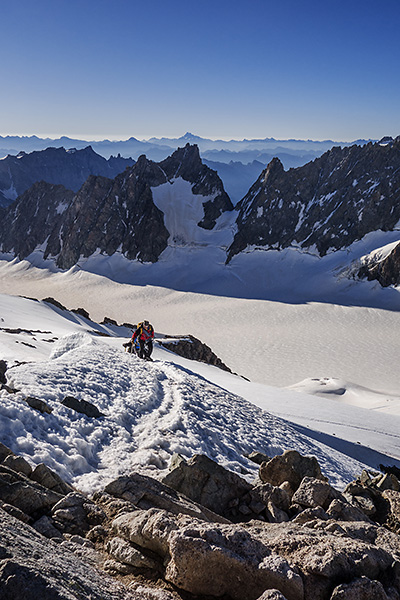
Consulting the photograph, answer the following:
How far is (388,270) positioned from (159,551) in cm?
6454

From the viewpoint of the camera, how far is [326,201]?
79875mm

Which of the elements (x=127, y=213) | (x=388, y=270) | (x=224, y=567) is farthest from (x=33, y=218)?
(x=224, y=567)

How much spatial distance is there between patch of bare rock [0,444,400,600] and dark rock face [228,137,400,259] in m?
71.8

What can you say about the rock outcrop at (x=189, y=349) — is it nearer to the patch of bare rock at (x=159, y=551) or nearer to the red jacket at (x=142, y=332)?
the red jacket at (x=142, y=332)

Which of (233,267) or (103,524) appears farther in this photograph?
(233,267)

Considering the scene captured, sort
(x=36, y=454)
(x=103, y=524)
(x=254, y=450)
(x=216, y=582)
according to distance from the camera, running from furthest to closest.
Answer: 1. (x=254, y=450)
2. (x=36, y=454)
3. (x=103, y=524)
4. (x=216, y=582)

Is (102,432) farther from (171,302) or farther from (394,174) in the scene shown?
(394,174)

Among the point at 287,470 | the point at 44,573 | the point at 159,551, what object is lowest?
the point at 287,470

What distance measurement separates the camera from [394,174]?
71938 mm

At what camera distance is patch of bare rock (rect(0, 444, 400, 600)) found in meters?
3.38

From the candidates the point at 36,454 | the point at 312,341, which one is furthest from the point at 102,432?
the point at 312,341

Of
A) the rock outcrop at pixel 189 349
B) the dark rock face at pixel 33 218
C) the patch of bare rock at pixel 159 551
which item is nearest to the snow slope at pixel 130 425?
the patch of bare rock at pixel 159 551

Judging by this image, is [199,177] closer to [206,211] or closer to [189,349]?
[206,211]

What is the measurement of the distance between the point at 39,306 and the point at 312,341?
1103 inches
